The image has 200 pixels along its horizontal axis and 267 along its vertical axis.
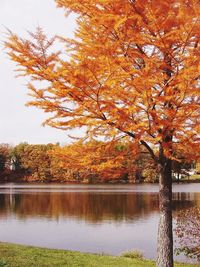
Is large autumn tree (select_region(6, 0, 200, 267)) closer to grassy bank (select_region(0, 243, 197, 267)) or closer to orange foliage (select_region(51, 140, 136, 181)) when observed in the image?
orange foliage (select_region(51, 140, 136, 181))

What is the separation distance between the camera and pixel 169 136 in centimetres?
817

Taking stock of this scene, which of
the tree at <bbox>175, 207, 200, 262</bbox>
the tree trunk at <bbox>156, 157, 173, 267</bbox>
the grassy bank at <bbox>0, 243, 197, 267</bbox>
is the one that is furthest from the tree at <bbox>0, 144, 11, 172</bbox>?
the tree trunk at <bbox>156, 157, 173, 267</bbox>

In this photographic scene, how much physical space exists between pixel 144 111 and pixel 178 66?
1015 mm

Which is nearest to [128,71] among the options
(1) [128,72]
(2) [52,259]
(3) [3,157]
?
(1) [128,72]

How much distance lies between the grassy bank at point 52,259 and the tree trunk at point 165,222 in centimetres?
297

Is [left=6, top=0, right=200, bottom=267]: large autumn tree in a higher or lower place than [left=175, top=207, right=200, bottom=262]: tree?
higher

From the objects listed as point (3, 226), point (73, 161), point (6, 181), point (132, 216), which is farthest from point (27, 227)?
point (6, 181)

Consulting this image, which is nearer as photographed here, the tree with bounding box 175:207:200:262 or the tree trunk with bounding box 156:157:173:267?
the tree trunk with bounding box 156:157:173:267

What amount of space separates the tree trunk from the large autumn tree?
88cm

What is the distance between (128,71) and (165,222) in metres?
3.22

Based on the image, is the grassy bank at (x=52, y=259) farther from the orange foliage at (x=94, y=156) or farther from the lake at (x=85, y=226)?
the lake at (x=85, y=226)

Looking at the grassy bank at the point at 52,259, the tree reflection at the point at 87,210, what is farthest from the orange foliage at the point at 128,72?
the tree reflection at the point at 87,210

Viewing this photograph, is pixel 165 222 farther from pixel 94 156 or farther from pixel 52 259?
pixel 52 259

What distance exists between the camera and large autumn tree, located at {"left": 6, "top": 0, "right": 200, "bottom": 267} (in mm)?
7379
